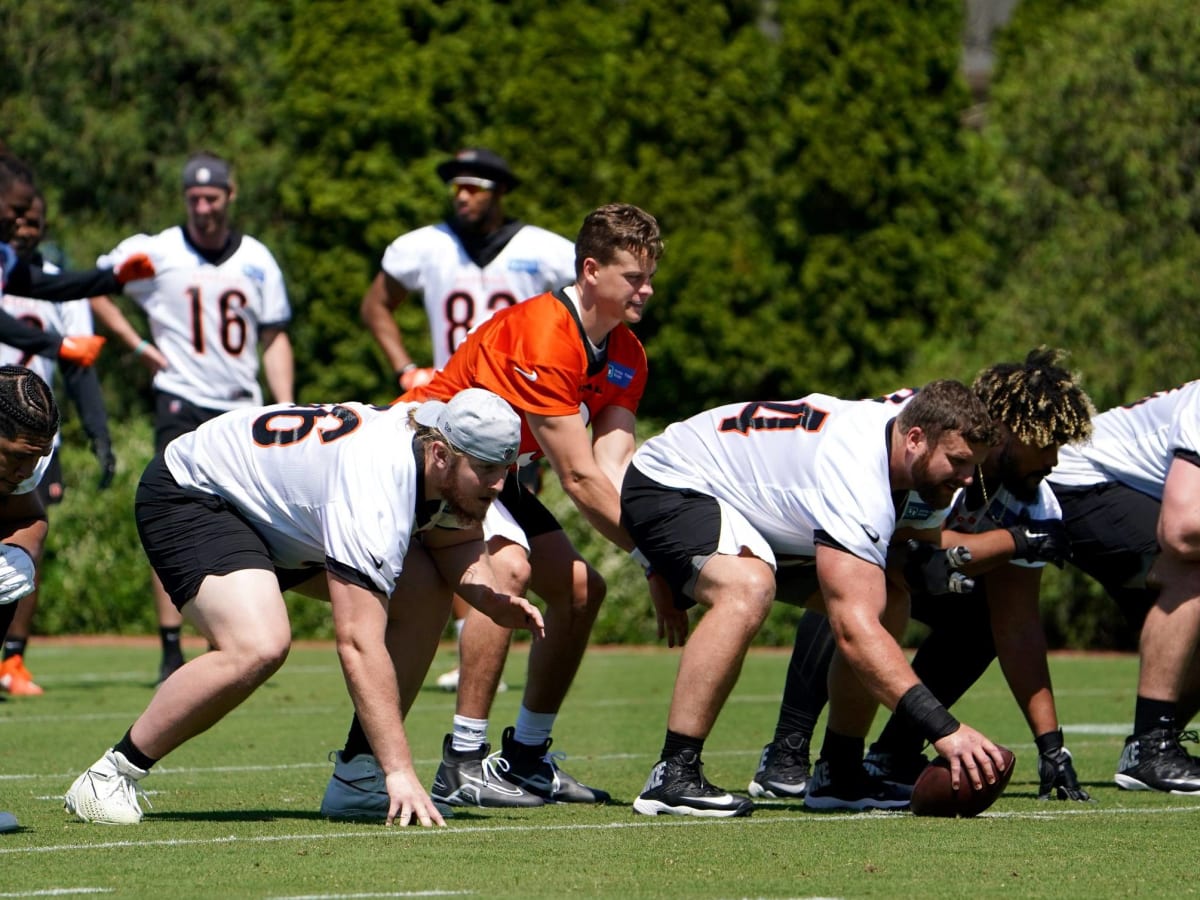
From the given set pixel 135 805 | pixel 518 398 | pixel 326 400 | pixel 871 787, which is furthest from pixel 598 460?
pixel 326 400

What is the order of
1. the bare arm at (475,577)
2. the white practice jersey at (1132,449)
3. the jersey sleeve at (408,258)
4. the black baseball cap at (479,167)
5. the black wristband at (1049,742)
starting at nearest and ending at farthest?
the bare arm at (475,577), the black wristband at (1049,742), the white practice jersey at (1132,449), the black baseball cap at (479,167), the jersey sleeve at (408,258)

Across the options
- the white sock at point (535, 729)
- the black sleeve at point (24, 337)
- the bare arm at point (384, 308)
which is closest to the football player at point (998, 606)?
the white sock at point (535, 729)

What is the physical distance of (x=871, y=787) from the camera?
6.83 meters

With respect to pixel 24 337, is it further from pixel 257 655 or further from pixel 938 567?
pixel 938 567

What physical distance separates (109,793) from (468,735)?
131 centimetres

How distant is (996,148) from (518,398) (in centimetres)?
1509

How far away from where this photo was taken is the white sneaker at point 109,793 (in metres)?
6.02

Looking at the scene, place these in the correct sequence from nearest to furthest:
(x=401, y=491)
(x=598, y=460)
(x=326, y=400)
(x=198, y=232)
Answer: (x=401, y=491) → (x=598, y=460) → (x=198, y=232) → (x=326, y=400)

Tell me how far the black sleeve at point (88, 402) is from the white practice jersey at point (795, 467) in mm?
4868

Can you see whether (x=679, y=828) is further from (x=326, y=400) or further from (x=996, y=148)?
(x=996, y=148)

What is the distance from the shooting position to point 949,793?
20.3 feet

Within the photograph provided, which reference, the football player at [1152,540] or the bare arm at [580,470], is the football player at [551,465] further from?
the football player at [1152,540]

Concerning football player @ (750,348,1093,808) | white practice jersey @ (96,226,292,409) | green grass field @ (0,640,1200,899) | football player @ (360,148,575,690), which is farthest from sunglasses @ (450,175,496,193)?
football player @ (750,348,1093,808)

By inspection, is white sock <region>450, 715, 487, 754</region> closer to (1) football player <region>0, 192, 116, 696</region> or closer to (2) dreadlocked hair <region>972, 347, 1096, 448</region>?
(2) dreadlocked hair <region>972, 347, 1096, 448</region>
